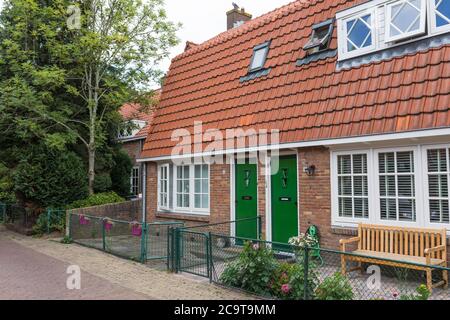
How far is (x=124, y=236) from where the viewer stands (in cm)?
1095

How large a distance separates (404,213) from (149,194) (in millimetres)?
9000

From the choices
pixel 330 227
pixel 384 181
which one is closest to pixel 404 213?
pixel 384 181

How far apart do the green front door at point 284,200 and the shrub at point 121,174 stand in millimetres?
10200

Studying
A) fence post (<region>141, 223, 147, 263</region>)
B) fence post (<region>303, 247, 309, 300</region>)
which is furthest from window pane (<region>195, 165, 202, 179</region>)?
fence post (<region>303, 247, 309, 300</region>)

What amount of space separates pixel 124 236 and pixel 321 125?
6.08 m

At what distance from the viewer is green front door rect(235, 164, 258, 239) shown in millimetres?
10422

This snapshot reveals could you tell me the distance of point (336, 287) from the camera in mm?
5621

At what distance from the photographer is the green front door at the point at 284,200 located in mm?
9508

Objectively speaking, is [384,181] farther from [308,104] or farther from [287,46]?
[287,46]

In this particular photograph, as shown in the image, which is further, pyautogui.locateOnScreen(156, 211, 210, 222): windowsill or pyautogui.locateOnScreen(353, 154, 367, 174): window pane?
pyautogui.locateOnScreen(156, 211, 210, 222): windowsill

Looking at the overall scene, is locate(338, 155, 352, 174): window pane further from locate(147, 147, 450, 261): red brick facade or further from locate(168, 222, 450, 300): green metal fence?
locate(168, 222, 450, 300): green metal fence

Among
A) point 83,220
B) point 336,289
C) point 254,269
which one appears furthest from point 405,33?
point 83,220

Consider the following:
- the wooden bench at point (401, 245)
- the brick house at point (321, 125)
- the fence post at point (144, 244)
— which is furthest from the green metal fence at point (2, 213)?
the wooden bench at point (401, 245)

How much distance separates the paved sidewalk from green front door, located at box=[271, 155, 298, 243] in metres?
2.80
